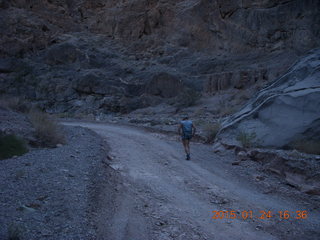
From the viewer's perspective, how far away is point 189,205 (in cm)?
500

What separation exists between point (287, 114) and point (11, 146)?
8067 millimetres

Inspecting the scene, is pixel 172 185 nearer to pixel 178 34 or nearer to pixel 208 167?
pixel 208 167

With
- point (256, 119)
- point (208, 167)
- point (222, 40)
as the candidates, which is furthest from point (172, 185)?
point (222, 40)

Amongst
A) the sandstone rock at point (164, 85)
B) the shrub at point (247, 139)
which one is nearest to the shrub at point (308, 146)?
the shrub at point (247, 139)

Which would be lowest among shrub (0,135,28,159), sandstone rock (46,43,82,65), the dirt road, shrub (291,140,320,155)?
the dirt road

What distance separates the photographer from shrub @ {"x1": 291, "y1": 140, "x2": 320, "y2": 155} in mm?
7043

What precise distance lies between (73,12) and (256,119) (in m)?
35.6

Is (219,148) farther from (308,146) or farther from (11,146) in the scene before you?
(11,146)

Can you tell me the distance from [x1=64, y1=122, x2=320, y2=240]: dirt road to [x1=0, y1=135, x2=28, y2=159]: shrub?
93.4 inches

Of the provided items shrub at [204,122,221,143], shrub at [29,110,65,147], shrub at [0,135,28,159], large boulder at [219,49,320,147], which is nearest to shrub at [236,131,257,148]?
large boulder at [219,49,320,147]

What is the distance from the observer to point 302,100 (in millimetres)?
Result: 8570

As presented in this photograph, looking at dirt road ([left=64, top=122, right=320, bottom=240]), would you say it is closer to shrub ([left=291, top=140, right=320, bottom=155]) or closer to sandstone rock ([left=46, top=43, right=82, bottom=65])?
shrub ([left=291, top=140, right=320, bottom=155])

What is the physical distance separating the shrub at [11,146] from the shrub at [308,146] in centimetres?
728

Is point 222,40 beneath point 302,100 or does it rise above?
above
